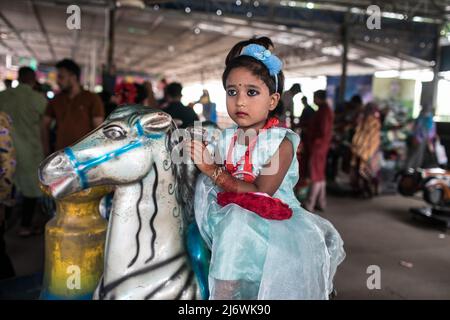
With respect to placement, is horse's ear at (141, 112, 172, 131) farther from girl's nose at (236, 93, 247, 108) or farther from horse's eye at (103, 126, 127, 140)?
girl's nose at (236, 93, 247, 108)

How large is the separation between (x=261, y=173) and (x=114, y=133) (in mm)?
498

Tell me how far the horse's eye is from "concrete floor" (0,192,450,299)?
224 cm

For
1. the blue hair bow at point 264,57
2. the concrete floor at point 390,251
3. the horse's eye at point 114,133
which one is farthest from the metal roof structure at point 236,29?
the horse's eye at point 114,133

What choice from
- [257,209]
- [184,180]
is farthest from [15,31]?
[257,209]

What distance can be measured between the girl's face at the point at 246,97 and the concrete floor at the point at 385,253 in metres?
1.88

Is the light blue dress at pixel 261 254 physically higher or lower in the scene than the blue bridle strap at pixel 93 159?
lower

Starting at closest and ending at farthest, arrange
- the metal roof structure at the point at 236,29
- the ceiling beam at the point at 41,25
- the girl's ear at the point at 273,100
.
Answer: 1. the girl's ear at the point at 273,100
2. the metal roof structure at the point at 236,29
3. the ceiling beam at the point at 41,25

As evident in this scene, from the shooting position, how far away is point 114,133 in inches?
45.5

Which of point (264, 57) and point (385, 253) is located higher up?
point (264, 57)

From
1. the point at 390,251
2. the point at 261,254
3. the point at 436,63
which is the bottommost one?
the point at 390,251

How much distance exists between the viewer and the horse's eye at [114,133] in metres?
1.15

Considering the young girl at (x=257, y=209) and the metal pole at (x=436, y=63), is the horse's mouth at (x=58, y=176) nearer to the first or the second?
the young girl at (x=257, y=209)

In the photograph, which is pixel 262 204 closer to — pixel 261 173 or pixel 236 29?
pixel 261 173

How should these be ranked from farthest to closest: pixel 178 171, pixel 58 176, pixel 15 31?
1. pixel 15 31
2. pixel 178 171
3. pixel 58 176
